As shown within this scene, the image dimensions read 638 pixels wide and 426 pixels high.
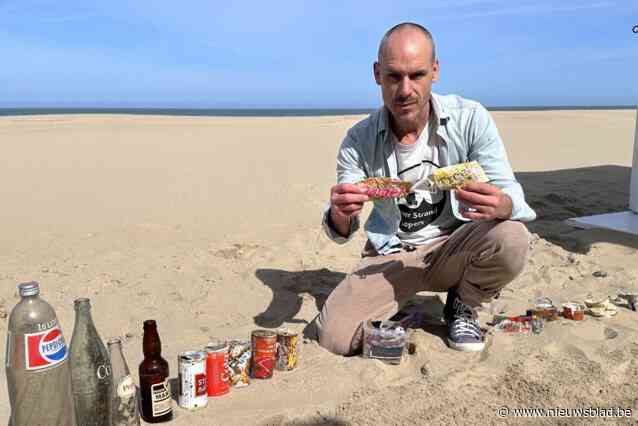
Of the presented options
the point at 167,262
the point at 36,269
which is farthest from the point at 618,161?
the point at 36,269

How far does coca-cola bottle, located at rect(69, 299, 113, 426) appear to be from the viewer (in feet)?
7.19

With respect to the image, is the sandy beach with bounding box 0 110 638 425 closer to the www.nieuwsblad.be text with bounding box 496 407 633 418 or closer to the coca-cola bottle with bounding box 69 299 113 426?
the www.nieuwsblad.be text with bounding box 496 407 633 418

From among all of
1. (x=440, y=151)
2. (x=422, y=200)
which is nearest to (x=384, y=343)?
(x=422, y=200)

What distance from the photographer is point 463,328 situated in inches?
129

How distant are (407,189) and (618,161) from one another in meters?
8.60

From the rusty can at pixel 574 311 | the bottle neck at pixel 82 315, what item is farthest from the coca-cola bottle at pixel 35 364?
the rusty can at pixel 574 311

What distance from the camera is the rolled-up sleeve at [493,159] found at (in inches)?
125

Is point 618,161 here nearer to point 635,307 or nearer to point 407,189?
point 635,307

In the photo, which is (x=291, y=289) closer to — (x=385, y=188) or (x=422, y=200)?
A: (x=422, y=200)

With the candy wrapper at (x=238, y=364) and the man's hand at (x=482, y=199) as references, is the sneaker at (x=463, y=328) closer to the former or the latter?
the man's hand at (x=482, y=199)

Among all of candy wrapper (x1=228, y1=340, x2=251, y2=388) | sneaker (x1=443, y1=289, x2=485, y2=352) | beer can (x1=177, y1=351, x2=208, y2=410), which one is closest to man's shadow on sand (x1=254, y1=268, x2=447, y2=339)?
sneaker (x1=443, y1=289, x2=485, y2=352)

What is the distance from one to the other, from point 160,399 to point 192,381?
0.56ft

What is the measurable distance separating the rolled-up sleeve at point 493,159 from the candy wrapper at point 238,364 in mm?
1677

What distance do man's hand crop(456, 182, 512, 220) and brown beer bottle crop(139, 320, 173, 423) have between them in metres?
1.67
